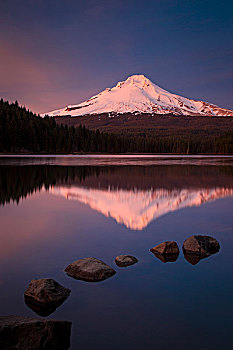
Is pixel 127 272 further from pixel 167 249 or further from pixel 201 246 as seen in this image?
pixel 201 246

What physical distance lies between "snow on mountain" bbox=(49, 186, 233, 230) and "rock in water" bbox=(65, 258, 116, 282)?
4.58 metres

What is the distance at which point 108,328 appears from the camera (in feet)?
16.7

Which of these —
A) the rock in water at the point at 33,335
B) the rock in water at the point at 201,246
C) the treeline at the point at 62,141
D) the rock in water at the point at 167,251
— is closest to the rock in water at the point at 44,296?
the rock in water at the point at 33,335

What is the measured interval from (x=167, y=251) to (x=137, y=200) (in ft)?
27.5

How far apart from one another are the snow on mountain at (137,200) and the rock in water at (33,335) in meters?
7.33

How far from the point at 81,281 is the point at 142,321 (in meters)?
2.21

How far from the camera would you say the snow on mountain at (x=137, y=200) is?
1382 centimetres

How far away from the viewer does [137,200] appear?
17203 millimetres

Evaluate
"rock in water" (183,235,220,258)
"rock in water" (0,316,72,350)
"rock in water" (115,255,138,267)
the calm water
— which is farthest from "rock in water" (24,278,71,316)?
"rock in water" (183,235,220,258)

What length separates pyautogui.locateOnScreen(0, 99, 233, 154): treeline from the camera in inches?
4057

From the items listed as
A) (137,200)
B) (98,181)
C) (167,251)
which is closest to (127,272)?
(167,251)

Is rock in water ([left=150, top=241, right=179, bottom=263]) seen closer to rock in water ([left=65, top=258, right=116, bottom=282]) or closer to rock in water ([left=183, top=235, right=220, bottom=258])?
rock in water ([left=183, top=235, right=220, bottom=258])

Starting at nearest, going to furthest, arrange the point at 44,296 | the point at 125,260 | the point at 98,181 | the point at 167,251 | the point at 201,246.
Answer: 1. the point at 44,296
2. the point at 125,260
3. the point at 167,251
4. the point at 201,246
5. the point at 98,181

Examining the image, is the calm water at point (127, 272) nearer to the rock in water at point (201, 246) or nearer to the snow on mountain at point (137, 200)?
the snow on mountain at point (137, 200)
